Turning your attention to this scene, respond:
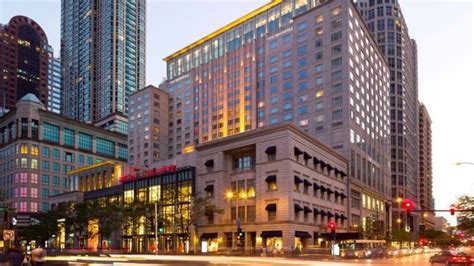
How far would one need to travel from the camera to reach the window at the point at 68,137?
17150 centimetres

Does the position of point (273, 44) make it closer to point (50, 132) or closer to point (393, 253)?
point (50, 132)

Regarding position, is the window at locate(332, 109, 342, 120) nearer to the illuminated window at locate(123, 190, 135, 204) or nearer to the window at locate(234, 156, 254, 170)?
the window at locate(234, 156, 254, 170)

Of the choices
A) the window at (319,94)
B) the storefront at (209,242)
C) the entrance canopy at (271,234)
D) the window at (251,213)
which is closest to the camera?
the entrance canopy at (271,234)

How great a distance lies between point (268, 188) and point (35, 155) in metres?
98.0

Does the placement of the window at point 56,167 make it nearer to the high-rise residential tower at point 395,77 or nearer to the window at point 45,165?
the window at point 45,165

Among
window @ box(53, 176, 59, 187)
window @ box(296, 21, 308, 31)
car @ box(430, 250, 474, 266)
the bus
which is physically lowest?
A: the bus

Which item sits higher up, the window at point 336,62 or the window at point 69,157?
the window at point 336,62

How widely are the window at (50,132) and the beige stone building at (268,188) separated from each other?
81.6 metres

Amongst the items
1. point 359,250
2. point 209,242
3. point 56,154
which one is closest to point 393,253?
point 359,250

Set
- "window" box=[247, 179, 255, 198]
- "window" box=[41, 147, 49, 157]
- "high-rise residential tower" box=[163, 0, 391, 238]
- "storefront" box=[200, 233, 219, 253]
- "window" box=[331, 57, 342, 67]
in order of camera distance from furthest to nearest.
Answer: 1. "window" box=[41, 147, 49, 157]
2. "window" box=[331, 57, 342, 67]
3. "high-rise residential tower" box=[163, 0, 391, 238]
4. "storefront" box=[200, 233, 219, 253]
5. "window" box=[247, 179, 255, 198]

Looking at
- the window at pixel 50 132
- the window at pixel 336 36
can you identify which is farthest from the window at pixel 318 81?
the window at pixel 50 132

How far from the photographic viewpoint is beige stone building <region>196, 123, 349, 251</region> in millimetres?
85062

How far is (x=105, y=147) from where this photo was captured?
18912cm

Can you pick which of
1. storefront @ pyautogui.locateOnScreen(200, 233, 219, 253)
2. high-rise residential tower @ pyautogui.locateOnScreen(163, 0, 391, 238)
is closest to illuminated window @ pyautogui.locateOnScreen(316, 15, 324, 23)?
high-rise residential tower @ pyautogui.locateOnScreen(163, 0, 391, 238)
